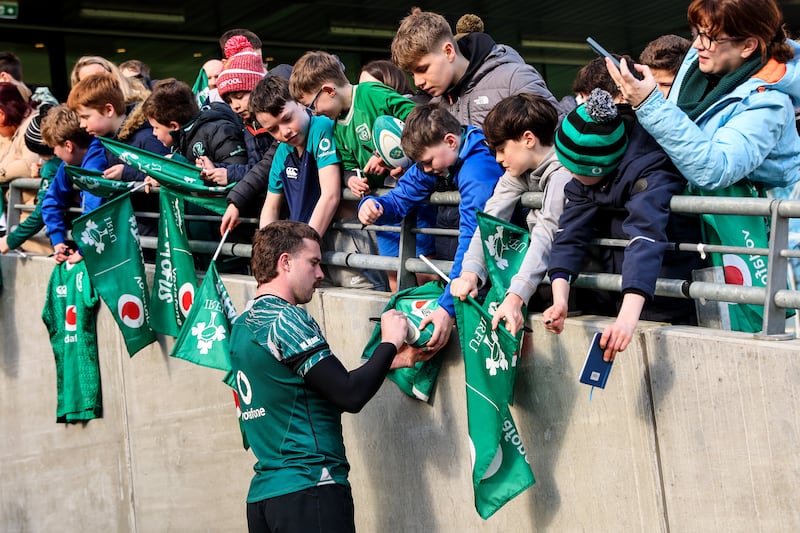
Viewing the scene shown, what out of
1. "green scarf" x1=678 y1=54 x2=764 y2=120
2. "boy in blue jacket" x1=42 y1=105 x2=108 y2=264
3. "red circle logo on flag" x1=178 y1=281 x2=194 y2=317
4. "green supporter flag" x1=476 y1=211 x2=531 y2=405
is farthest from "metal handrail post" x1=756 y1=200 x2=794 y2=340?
"boy in blue jacket" x1=42 y1=105 x2=108 y2=264

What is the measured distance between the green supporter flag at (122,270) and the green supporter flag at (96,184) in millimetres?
132

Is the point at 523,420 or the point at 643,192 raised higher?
the point at 643,192

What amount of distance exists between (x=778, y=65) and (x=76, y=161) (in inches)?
231

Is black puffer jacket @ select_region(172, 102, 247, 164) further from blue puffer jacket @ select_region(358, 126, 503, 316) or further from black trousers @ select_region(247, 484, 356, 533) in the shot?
black trousers @ select_region(247, 484, 356, 533)

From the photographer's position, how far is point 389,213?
564cm

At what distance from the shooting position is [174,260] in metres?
7.43

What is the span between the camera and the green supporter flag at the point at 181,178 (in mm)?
7184

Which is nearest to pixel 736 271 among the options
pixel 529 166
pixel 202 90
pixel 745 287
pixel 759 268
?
pixel 759 268

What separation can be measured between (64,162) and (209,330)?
322 cm

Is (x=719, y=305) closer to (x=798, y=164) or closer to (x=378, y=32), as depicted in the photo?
(x=798, y=164)

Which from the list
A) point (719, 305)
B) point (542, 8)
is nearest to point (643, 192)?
point (719, 305)

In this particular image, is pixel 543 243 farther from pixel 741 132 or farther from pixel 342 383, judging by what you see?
pixel 342 383

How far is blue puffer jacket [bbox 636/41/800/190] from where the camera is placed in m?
4.15

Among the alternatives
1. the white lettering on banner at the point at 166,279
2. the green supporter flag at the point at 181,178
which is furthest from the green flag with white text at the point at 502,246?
the white lettering on banner at the point at 166,279
